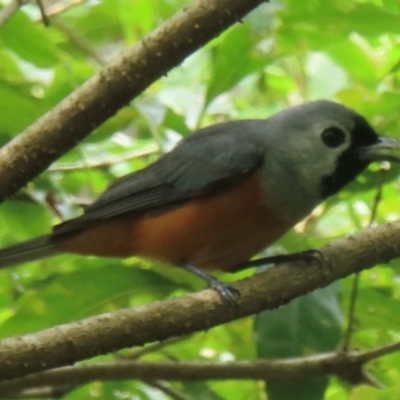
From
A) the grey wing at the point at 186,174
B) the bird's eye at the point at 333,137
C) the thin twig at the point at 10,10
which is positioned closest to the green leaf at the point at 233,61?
the grey wing at the point at 186,174

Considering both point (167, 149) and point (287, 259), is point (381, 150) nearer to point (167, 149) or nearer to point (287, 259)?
point (287, 259)

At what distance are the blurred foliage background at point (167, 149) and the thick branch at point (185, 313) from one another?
0.45 feet

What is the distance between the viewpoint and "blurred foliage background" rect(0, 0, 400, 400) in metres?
1.98

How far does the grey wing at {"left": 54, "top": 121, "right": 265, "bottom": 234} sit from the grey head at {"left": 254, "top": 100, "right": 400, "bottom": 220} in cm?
7

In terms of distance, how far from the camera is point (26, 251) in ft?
7.21

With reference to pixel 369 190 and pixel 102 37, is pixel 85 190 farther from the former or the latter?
pixel 369 190

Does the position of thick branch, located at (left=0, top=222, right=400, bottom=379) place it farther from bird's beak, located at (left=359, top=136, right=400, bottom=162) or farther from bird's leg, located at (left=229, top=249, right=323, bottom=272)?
bird's beak, located at (left=359, top=136, right=400, bottom=162)

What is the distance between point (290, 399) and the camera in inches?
75.3

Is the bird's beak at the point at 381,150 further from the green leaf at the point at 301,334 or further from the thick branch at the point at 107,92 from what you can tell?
the thick branch at the point at 107,92

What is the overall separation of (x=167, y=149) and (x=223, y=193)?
32cm

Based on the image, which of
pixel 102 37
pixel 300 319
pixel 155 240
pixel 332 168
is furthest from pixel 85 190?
pixel 300 319

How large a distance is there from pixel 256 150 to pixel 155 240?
418mm

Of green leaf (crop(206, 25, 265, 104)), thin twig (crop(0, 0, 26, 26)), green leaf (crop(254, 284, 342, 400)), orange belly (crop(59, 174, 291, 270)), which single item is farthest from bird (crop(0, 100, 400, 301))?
thin twig (crop(0, 0, 26, 26))

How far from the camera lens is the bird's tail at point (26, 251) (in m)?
2.16
